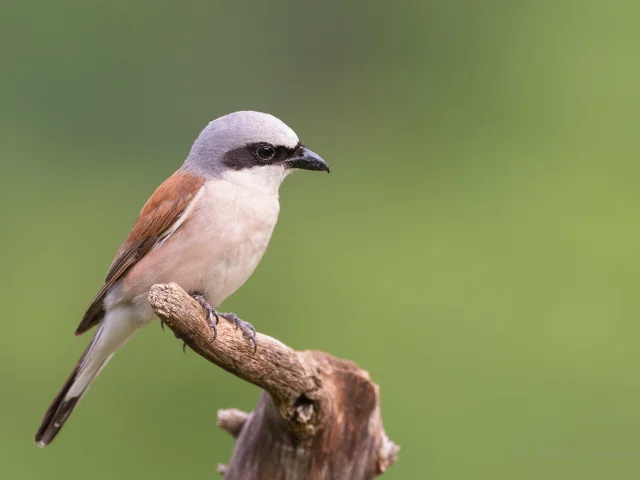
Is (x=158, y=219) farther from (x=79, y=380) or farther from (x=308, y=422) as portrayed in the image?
(x=308, y=422)

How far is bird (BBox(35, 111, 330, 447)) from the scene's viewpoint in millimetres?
3172

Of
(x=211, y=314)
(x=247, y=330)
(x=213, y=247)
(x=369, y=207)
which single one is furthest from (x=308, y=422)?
(x=369, y=207)

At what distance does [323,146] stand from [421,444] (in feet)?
9.30

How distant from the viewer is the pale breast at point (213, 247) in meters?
3.16

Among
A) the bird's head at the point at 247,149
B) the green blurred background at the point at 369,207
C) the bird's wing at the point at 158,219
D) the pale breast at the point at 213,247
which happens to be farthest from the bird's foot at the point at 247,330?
the green blurred background at the point at 369,207

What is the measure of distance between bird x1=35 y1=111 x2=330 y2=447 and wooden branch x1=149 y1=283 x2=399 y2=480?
0.60ft

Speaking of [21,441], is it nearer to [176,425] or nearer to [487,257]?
[176,425]

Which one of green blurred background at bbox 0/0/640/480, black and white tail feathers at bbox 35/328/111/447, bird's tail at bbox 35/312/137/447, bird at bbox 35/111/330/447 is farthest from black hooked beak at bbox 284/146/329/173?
green blurred background at bbox 0/0/640/480

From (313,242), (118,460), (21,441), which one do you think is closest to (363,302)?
(313,242)

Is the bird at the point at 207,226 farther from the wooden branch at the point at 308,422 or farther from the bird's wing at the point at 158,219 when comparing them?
the wooden branch at the point at 308,422

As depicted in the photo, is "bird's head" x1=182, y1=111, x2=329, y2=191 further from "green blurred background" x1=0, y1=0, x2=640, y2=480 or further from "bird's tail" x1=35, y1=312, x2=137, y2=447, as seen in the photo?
"green blurred background" x1=0, y1=0, x2=640, y2=480

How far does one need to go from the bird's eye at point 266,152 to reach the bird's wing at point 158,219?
0.66 feet

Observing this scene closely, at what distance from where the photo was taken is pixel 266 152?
3.35 meters

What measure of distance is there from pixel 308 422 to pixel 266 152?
0.87 meters
